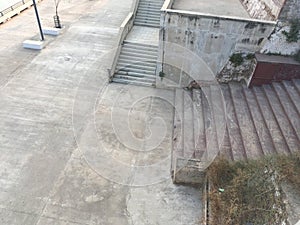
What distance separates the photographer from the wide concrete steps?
30.3ft

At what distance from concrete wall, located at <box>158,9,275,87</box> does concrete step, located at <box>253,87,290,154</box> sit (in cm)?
140

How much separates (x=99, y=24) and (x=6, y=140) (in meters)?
8.22

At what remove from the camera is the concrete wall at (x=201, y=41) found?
24.2 ft

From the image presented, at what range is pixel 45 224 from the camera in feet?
16.8

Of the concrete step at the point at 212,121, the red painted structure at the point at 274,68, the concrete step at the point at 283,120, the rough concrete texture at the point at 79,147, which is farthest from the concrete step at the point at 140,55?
the concrete step at the point at 283,120

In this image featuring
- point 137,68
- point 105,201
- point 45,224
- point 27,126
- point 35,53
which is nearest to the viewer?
point 45,224

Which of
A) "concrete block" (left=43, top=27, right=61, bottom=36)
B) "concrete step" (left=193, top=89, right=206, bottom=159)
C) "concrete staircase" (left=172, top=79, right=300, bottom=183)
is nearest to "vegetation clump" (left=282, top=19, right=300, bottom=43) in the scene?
"concrete staircase" (left=172, top=79, right=300, bottom=183)

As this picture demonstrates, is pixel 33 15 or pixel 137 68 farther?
pixel 33 15

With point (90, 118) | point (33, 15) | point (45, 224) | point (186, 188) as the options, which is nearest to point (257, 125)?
point (186, 188)

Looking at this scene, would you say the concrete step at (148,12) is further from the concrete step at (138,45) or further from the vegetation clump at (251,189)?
the vegetation clump at (251,189)

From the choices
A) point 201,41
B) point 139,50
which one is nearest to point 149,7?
point 139,50

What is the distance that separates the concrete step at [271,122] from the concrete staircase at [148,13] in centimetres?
553

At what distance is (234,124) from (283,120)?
3.89 feet

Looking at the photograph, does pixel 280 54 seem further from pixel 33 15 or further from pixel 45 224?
pixel 33 15
